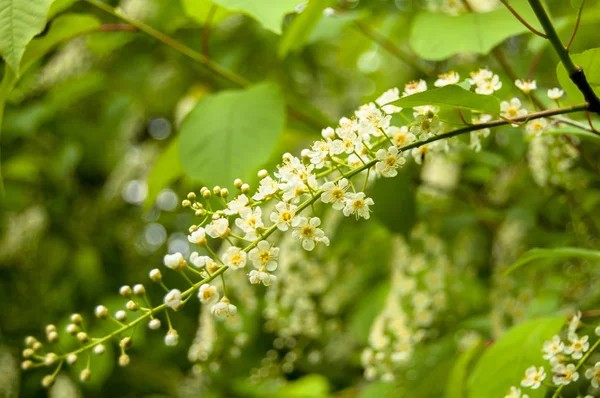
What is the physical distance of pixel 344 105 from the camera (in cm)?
347

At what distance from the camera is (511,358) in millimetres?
1271

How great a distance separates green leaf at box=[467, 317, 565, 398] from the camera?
1229mm

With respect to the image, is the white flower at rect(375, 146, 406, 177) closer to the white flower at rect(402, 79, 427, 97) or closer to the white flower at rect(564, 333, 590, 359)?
the white flower at rect(402, 79, 427, 97)

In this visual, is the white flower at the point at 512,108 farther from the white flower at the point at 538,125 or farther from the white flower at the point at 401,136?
the white flower at the point at 401,136

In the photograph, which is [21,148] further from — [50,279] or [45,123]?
[50,279]

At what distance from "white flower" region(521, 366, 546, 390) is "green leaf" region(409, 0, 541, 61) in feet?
2.29

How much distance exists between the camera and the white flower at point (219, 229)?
97 centimetres

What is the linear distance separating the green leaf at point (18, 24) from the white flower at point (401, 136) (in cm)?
66

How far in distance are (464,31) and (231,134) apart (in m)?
0.66

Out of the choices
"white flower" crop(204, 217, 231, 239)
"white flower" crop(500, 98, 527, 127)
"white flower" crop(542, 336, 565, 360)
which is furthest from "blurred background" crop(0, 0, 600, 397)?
"white flower" crop(542, 336, 565, 360)

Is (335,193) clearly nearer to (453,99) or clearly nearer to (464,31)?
(453,99)

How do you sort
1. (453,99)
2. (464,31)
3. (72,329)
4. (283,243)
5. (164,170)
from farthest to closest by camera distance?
(283,243) → (164,170) → (464,31) → (72,329) → (453,99)

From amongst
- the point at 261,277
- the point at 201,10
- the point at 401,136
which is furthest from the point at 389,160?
the point at 201,10

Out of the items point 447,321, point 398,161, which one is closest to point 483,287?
point 447,321
